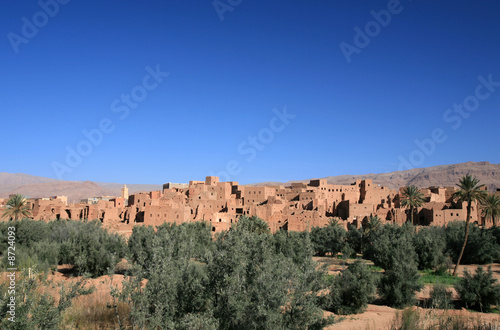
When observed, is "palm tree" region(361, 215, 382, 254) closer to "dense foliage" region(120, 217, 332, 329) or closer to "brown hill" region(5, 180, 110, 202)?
"dense foliage" region(120, 217, 332, 329)

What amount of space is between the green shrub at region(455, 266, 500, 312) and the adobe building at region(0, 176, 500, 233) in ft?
71.6

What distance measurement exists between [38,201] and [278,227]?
33.3m

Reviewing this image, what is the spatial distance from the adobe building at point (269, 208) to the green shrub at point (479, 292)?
21818mm

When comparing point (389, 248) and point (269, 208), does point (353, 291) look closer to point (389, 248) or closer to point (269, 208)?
point (389, 248)

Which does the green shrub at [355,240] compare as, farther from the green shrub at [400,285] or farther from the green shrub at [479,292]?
the green shrub at [479,292]

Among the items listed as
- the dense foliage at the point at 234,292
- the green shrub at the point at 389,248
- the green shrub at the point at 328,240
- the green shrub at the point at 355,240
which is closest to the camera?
the dense foliage at the point at 234,292

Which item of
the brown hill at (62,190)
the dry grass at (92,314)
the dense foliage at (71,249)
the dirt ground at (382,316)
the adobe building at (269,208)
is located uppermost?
the brown hill at (62,190)

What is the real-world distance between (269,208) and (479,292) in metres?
29.9

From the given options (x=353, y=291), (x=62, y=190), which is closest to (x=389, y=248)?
(x=353, y=291)

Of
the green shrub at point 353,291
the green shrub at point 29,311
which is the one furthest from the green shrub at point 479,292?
the green shrub at point 29,311

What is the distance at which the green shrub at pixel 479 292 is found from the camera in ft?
53.2

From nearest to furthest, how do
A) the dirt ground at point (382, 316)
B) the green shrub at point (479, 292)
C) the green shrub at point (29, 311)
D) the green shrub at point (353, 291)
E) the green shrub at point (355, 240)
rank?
the green shrub at point (29, 311), the dirt ground at point (382, 316), the green shrub at point (353, 291), the green shrub at point (479, 292), the green shrub at point (355, 240)

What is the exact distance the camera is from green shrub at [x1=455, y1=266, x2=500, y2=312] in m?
16.2

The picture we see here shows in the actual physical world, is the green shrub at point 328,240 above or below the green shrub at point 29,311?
below
